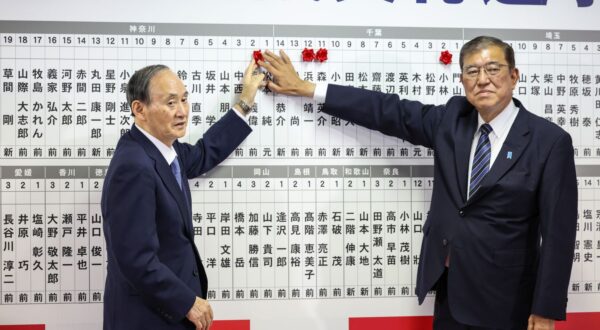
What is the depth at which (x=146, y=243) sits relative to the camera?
1404 mm

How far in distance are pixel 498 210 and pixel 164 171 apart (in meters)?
1.02

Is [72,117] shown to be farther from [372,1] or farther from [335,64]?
[372,1]

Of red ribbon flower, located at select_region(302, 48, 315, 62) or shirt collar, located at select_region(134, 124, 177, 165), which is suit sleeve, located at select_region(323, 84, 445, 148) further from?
shirt collar, located at select_region(134, 124, 177, 165)

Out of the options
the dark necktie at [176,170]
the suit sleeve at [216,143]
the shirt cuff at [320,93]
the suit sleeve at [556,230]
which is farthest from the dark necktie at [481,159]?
the dark necktie at [176,170]

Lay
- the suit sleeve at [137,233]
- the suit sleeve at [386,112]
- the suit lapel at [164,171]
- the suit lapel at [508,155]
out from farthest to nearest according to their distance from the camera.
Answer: the suit sleeve at [386,112], the suit lapel at [508,155], the suit lapel at [164,171], the suit sleeve at [137,233]

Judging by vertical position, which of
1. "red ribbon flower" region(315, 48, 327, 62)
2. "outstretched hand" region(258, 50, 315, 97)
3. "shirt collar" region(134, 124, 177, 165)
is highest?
"red ribbon flower" region(315, 48, 327, 62)

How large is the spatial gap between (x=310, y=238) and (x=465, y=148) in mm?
682

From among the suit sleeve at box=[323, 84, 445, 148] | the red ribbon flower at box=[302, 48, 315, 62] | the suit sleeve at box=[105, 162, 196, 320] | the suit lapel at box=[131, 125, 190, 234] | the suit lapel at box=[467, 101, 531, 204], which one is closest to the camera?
the suit sleeve at box=[105, 162, 196, 320]

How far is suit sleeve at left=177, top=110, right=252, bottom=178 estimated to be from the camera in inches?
74.6

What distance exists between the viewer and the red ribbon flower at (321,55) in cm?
201

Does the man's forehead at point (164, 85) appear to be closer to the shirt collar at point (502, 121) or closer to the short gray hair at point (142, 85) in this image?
the short gray hair at point (142, 85)

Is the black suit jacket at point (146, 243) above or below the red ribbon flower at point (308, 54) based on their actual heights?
below

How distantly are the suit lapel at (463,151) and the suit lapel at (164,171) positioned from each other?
870 millimetres

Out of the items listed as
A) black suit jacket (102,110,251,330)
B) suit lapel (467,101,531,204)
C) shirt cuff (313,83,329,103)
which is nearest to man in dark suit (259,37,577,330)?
suit lapel (467,101,531,204)
